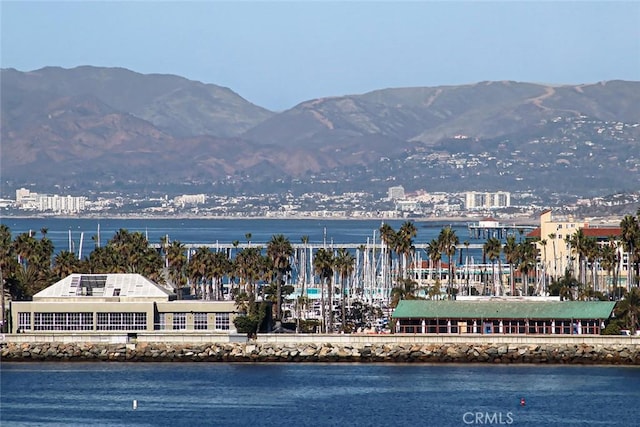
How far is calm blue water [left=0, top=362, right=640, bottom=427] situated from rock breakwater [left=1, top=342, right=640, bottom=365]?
4.16ft

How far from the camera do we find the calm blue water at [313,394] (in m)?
56.7

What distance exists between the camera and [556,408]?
58.5m

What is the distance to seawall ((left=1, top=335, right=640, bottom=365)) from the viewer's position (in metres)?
71.9

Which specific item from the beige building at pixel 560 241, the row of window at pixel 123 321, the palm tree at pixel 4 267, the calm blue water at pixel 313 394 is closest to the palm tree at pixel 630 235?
the calm blue water at pixel 313 394

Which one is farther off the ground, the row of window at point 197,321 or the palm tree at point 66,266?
the palm tree at point 66,266

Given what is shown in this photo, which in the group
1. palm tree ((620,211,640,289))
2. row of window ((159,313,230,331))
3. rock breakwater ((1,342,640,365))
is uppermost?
palm tree ((620,211,640,289))

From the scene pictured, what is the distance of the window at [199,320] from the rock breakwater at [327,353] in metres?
2.33

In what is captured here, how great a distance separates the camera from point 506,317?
76.3 metres

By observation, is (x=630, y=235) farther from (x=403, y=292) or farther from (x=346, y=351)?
(x=346, y=351)

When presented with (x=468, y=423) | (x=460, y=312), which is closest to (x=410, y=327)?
(x=460, y=312)

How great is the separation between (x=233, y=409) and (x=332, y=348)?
1536cm

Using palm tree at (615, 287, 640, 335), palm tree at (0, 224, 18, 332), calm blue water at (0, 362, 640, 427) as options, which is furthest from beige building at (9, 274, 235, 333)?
palm tree at (615, 287, 640, 335)

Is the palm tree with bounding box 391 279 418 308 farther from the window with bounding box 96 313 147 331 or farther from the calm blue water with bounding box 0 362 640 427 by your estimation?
the calm blue water with bounding box 0 362 640 427

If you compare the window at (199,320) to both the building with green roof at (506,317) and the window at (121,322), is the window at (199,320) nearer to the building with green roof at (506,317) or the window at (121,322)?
the window at (121,322)
